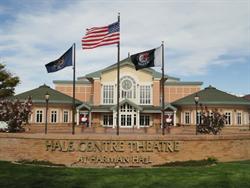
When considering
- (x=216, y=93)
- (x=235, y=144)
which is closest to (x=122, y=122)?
(x=216, y=93)

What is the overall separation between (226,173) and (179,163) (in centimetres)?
329

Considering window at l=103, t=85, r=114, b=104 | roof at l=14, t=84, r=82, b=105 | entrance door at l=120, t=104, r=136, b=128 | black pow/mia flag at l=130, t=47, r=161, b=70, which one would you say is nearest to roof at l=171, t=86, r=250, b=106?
entrance door at l=120, t=104, r=136, b=128

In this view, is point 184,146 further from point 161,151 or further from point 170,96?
point 170,96

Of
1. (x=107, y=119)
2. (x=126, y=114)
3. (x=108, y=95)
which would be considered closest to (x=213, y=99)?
(x=126, y=114)

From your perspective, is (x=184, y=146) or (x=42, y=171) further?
(x=184, y=146)

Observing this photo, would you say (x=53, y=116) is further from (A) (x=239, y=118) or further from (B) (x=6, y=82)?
(A) (x=239, y=118)

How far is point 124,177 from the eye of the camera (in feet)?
50.5

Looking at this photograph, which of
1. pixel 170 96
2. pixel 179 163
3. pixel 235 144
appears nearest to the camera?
pixel 179 163

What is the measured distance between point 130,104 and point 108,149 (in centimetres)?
3451

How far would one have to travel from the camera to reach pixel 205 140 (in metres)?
20.3

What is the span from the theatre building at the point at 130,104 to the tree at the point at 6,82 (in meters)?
2.76

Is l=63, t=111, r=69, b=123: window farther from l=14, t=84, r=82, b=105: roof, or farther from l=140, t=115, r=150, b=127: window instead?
l=140, t=115, r=150, b=127: window

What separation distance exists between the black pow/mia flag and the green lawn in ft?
23.1

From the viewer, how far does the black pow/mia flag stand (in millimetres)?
22297
